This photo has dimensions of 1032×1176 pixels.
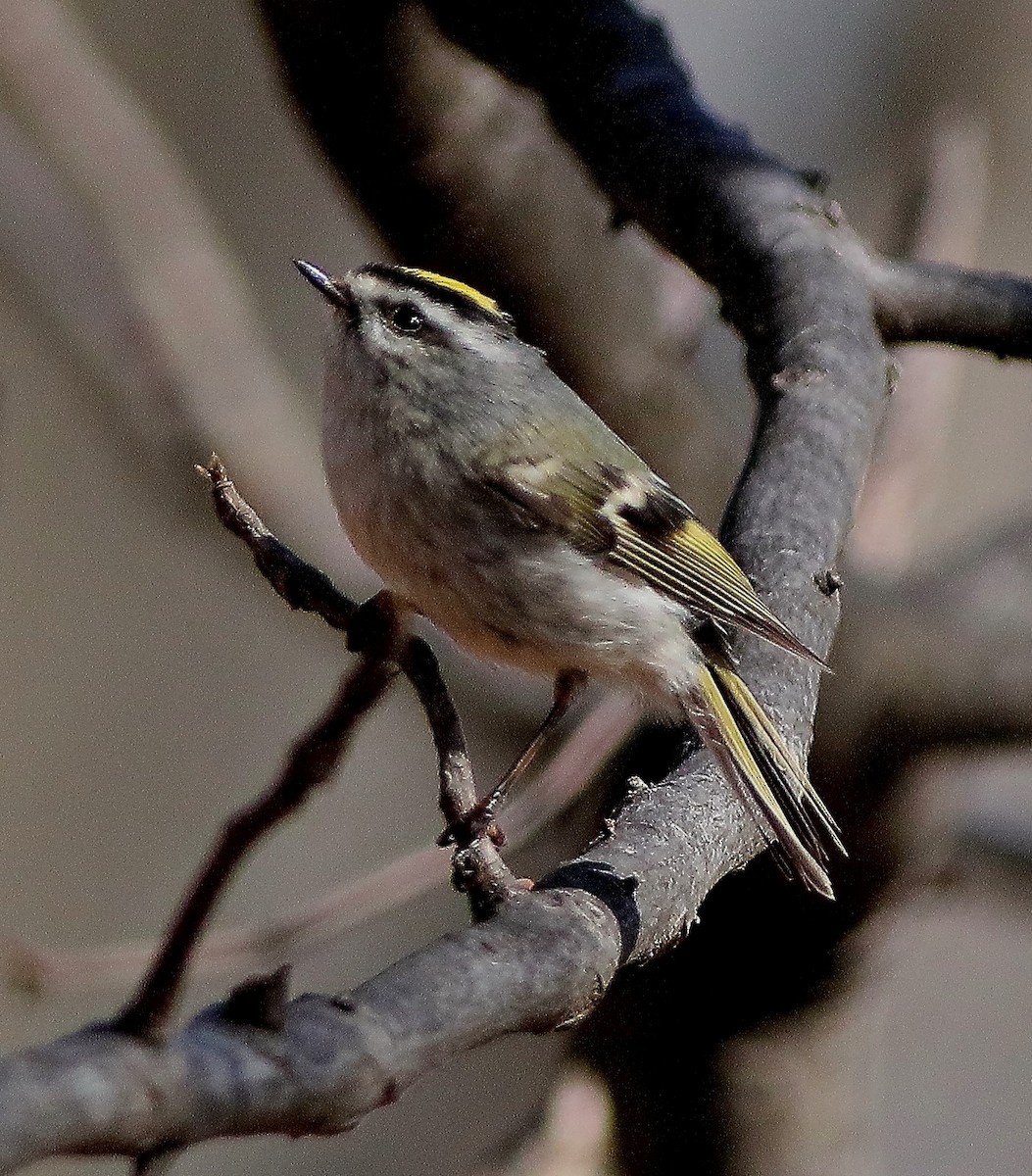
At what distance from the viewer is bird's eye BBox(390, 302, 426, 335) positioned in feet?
5.21

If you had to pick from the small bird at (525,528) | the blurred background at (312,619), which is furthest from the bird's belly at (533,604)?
the blurred background at (312,619)

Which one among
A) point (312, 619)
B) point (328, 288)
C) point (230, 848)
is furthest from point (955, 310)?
point (312, 619)

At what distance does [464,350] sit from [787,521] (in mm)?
419

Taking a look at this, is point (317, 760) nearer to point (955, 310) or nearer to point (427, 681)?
point (427, 681)

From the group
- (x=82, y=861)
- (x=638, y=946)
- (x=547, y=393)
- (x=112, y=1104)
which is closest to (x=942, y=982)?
(x=82, y=861)

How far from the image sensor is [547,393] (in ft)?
5.28

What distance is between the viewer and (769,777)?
4.12 ft

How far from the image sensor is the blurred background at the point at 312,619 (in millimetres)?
2365

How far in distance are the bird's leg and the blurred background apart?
0.67 metres

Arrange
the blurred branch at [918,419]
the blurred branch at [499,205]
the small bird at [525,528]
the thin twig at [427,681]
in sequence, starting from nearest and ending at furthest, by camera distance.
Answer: the thin twig at [427,681] → the small bird at [525,528] → the blurred branch at [499,205] → the blurred branch at [918,419]

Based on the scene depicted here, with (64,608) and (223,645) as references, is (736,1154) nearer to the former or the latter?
(223,645)

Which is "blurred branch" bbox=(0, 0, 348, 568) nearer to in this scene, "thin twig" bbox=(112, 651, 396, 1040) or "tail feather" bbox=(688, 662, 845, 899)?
"tail feather" bbox=(688, 662, 845, 899)

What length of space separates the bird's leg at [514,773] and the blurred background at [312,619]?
26.4 inches

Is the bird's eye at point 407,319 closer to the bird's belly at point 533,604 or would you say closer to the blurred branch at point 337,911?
the bird's belly at point 533,604
